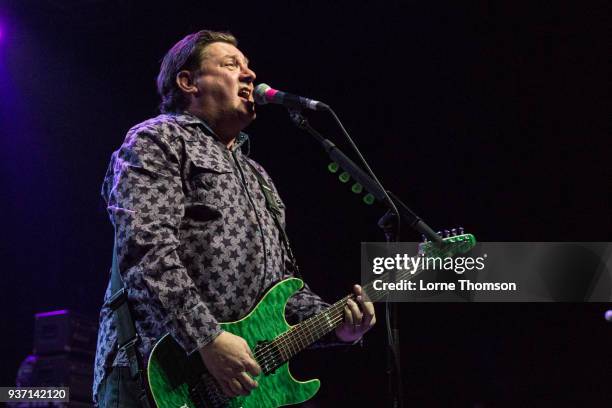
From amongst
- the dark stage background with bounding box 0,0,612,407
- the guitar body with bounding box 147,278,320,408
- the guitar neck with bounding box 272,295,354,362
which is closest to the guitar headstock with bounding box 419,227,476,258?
the guitar neck with bounding box 272,295,354,362

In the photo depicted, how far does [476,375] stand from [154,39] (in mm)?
4359

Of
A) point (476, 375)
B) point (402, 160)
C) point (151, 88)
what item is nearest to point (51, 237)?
point (151, 88)

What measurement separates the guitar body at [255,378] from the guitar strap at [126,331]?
48 millimetres

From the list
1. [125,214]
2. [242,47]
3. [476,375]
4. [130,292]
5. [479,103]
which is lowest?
[476,375]

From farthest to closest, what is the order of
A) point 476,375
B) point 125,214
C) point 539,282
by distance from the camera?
point 476,375 < point 539,282 < point 125,214

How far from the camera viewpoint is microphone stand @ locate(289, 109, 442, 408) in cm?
216

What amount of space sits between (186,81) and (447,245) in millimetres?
1348

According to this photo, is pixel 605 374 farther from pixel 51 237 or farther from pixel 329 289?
pixel 51 237

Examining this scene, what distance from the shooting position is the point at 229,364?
1.99 meters

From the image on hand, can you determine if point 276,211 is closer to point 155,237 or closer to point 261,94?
point 261,94

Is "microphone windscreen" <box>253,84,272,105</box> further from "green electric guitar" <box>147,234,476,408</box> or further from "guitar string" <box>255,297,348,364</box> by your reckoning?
"guitar string" <box>255,297,348,364</box>

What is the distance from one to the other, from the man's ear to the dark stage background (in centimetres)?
329

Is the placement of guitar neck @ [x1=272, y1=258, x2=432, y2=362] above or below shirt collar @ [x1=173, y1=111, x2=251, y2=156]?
below

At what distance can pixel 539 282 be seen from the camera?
5500 millimetres
